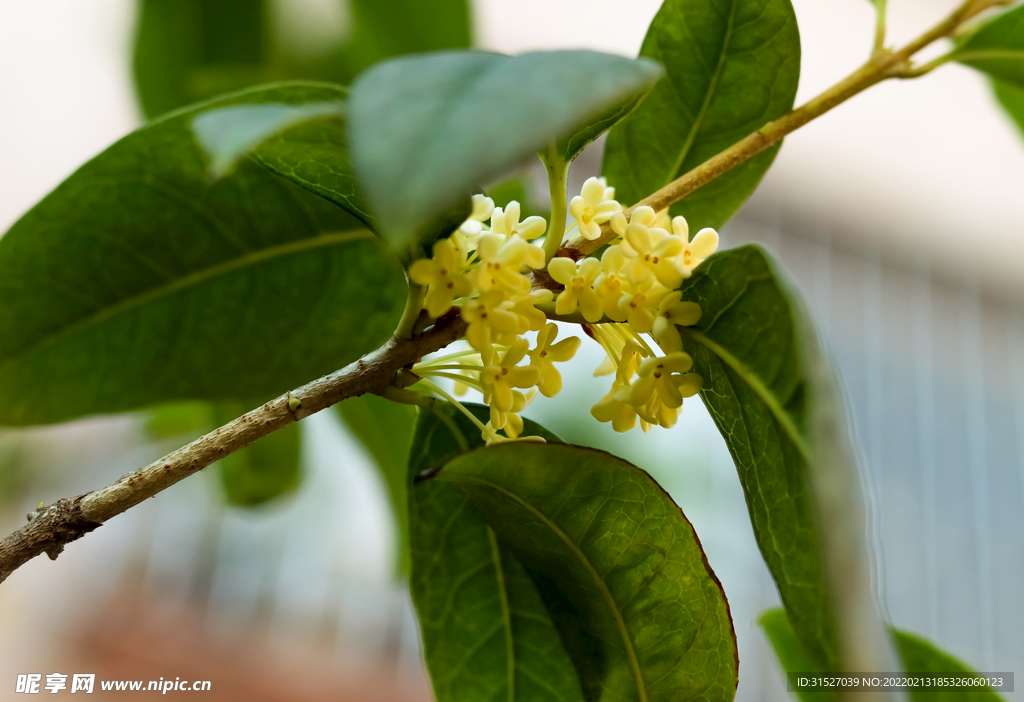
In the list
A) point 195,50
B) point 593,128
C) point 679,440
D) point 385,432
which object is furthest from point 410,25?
point 679,440

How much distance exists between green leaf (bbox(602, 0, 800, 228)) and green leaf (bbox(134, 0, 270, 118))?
1.68ft

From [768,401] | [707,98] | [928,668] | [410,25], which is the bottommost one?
[928,668]

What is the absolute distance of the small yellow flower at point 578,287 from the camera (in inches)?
13.7

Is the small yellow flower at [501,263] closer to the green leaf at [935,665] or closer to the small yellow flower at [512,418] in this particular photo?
the small yellow flower at [512,418]

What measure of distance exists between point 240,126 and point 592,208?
0.63 feet

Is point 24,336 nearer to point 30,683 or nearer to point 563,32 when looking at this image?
point 30,683

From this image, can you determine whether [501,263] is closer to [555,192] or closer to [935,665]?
[555,192]

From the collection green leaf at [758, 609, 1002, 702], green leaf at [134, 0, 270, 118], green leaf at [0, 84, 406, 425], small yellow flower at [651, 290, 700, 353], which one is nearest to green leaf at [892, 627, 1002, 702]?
green leaf at [758, 609, 1002, 702]

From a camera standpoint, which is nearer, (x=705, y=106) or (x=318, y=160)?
(x=318, y=160)

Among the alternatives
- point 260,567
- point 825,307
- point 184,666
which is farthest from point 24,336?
point 825,307

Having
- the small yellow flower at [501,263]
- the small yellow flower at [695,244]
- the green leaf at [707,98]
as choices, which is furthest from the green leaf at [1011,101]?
the small yellow flower at [501,263]

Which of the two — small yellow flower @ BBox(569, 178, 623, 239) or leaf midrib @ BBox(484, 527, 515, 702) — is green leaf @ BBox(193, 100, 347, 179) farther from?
leaf midrib @ BBox(484, 527, 515, 702)

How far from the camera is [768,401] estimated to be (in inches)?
13.9

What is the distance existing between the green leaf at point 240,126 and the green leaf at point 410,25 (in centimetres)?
62
